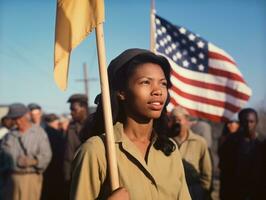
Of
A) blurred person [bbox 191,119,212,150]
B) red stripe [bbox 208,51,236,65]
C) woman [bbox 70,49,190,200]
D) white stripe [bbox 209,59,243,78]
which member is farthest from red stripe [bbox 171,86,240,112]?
woman [bbox 70,49,190,200]

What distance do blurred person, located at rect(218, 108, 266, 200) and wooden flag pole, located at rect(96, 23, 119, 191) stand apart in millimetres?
4171

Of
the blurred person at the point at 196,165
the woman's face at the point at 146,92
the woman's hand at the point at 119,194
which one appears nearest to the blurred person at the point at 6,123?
the blurred person at the point at 196,165

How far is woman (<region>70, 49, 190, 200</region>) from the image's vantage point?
7.20 ft

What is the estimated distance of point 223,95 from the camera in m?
6.92

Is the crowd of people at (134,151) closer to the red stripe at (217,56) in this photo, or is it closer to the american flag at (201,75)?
the american flag at (201,75)

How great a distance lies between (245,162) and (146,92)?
162 inches

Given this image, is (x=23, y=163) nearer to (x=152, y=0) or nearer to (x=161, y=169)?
(x=152, y=0)

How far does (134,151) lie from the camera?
2330 millimetres

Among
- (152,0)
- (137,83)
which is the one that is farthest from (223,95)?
(137,83)

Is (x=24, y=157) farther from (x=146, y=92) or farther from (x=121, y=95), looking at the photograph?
(x=146, y=92)

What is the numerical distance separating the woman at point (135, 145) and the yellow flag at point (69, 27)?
0.28 m

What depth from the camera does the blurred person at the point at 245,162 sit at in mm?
5891

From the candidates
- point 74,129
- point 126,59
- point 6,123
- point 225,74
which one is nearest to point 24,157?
point 74,129

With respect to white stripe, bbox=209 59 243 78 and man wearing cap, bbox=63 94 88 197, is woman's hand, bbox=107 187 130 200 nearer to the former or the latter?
man wearing cap, bbox=63 94 88 197
